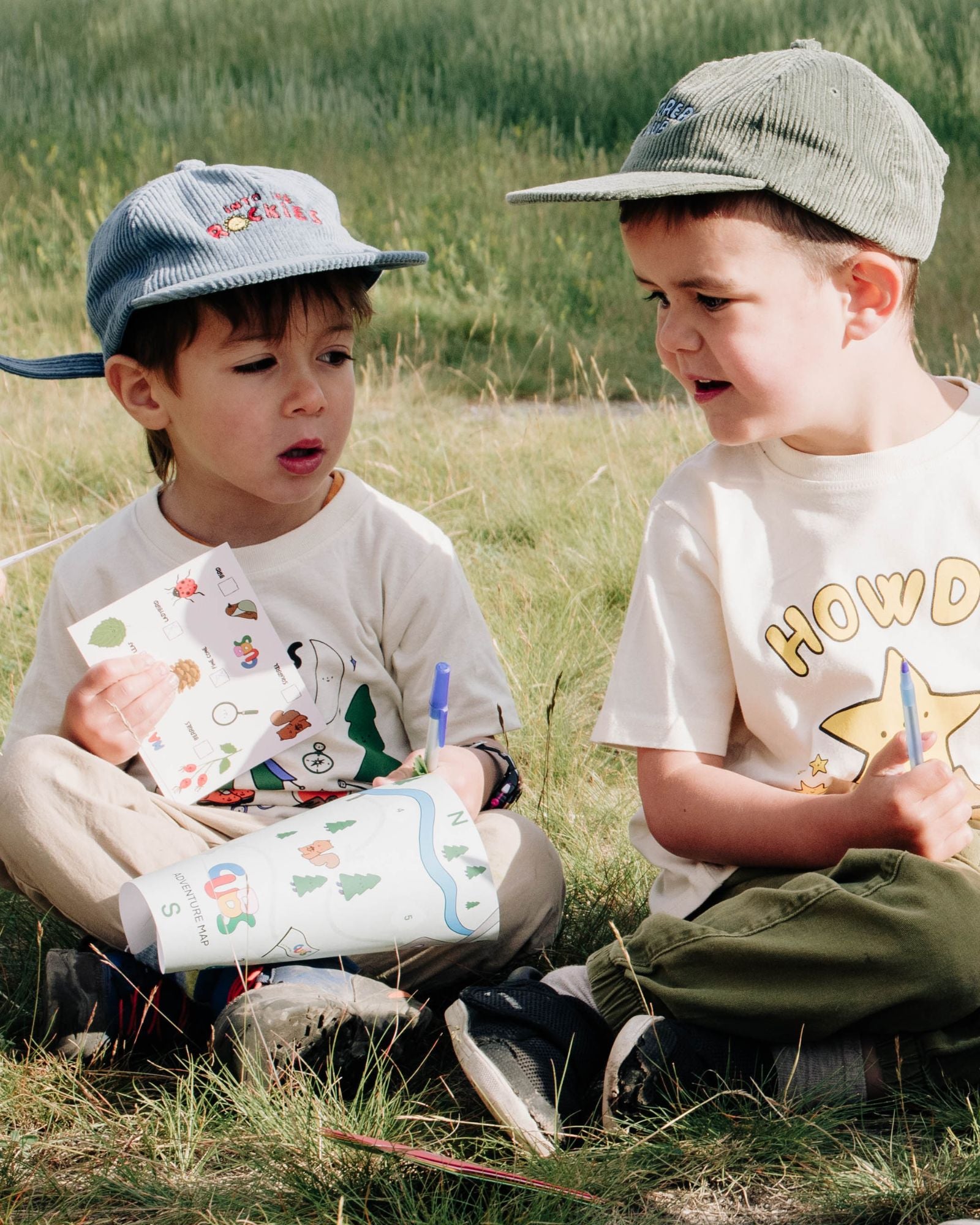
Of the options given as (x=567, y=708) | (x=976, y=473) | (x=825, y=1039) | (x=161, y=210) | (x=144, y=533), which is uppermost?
(x=161, y=210)

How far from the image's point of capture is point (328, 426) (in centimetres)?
218

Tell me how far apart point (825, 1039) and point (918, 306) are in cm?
572

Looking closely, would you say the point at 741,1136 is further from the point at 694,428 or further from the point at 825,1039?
the point at 694,428

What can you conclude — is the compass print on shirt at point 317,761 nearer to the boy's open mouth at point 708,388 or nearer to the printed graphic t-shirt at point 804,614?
the printed graphic t-shirt at point 804,614

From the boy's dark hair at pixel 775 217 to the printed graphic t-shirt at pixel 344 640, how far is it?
0.67 metres

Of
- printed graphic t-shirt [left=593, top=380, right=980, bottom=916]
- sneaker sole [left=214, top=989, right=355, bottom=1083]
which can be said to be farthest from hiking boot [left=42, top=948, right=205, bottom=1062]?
printed graphic t-shirt [left=593, top=380, right=980, bottom=916]

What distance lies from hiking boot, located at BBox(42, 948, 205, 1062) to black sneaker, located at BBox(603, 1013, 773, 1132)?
0.60 meters

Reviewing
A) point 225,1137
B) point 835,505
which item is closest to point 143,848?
point 225,1137

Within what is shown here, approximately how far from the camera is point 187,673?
220 centimetres

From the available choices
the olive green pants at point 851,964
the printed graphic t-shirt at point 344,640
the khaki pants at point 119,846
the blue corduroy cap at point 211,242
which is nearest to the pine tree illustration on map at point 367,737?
the printed graphic t-shirt at point 344,640

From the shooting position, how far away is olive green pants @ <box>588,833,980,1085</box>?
1.70 m

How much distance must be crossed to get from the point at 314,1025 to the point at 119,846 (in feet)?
1.35

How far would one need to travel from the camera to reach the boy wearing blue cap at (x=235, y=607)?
2.02 metres

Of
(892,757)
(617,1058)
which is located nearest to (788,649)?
(892,757)
